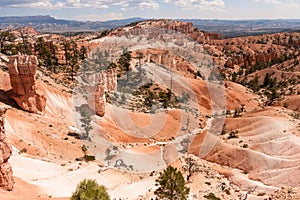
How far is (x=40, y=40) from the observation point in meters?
86.8

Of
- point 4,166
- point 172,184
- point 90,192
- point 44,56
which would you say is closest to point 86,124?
point 4,166

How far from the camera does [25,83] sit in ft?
154

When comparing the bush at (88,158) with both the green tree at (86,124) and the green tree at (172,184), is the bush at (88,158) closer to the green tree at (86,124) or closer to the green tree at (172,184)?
the green tree at (86,124)

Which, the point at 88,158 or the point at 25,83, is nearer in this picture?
the point at 88,158

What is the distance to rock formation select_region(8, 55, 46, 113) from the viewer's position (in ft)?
151

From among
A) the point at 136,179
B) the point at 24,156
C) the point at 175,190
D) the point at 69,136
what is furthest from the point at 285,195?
the point at 69,136

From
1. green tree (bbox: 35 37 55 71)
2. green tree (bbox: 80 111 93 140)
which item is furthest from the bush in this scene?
green tree (bbox: 35 37 55 71)

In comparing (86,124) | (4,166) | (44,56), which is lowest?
(86,124)

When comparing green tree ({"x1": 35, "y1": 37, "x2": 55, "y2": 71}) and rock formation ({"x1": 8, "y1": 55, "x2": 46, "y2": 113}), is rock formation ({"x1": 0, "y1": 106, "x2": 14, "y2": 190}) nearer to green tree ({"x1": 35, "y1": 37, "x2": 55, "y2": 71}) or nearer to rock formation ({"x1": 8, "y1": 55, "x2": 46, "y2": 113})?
rock formation ({"x1": 8, "y1": 55, "x2": 46, "y2": 113})

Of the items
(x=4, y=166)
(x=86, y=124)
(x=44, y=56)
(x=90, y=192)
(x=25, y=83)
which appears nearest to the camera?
(x=90, y=192)

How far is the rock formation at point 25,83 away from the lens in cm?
4600

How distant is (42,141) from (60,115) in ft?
37.4

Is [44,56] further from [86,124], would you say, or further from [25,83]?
[25,83]

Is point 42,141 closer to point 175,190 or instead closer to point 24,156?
point 24,156
